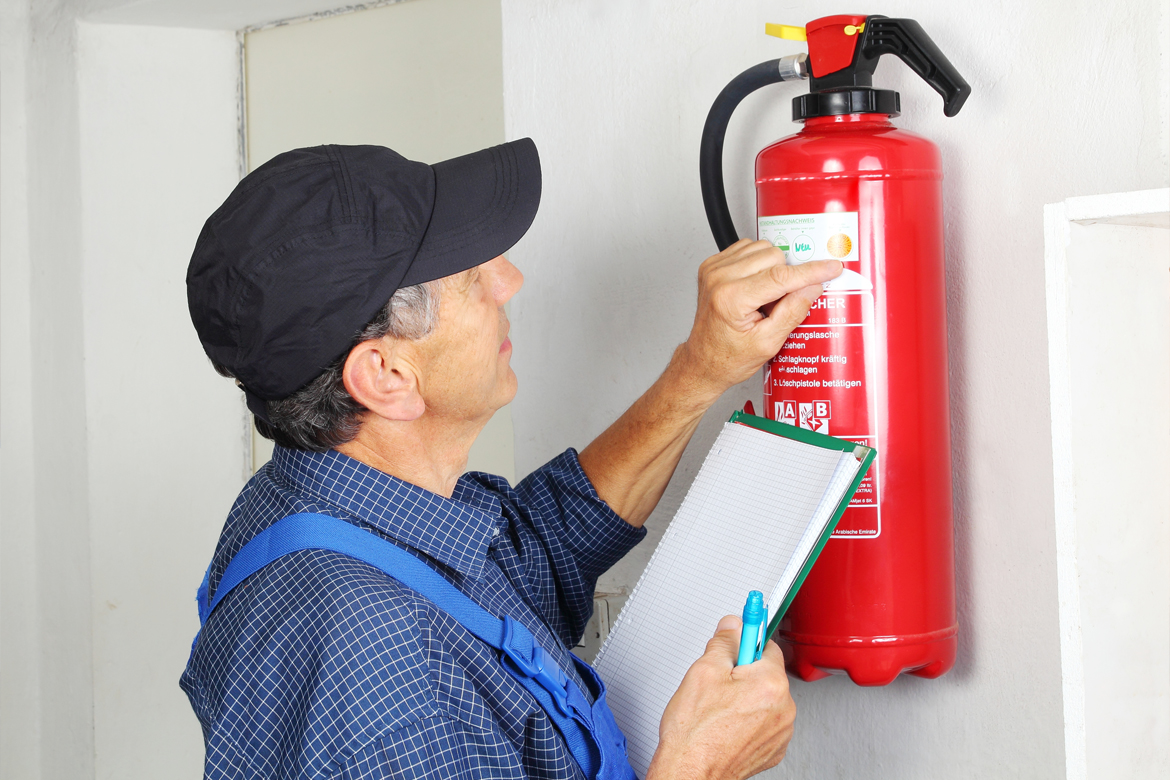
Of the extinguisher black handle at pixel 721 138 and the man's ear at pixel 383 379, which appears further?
the extinguisher black handle at pixel 721 138

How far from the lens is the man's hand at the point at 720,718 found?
2.90 feet

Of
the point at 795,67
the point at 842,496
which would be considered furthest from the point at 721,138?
the point at 842,496

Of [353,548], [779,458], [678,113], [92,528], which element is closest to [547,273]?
[678,113]

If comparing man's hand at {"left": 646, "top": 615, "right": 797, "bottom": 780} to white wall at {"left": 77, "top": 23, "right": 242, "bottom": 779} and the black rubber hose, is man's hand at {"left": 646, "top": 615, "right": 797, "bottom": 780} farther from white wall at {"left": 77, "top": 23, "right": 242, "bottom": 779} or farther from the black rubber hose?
white wall at {"left": 77, "top": 23, "right": 242, "bottom": 779}

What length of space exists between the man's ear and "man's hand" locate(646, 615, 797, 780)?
0.36 metres

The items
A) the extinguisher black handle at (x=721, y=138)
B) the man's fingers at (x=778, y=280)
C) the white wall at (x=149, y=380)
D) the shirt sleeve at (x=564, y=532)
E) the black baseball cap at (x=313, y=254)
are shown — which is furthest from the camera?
the white wall at (x=149, y=380)

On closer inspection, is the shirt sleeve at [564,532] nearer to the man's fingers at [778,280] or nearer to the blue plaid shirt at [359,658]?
the blue plaid shirt at [359,658]

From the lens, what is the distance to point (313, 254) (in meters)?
0.86

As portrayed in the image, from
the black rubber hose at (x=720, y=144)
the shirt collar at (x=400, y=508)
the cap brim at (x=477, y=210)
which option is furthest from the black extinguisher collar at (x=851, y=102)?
the shirt collar at (x=400, y=508)

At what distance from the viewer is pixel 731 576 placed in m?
1.01

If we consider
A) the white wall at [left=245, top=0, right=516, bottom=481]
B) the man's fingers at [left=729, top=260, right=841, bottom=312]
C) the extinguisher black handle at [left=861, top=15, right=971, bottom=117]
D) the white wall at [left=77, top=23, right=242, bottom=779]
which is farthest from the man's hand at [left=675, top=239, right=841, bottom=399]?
the white wall at [left=77, top=23, right=242, bottom=779]

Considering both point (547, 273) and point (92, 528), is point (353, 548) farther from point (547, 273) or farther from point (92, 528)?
point (92, 528)

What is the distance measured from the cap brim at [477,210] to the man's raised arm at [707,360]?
0.21 meters

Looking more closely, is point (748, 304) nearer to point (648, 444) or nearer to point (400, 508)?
point (648, 444)
